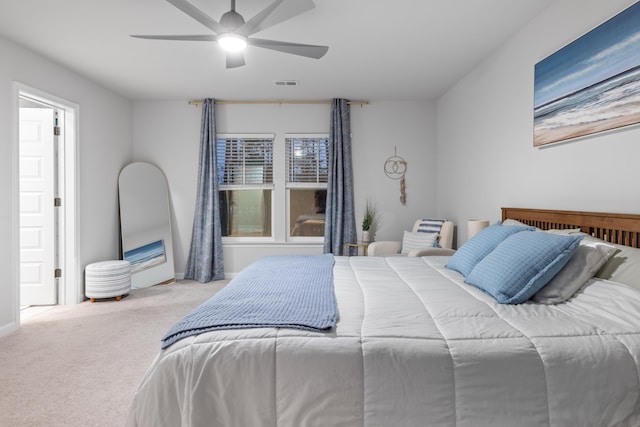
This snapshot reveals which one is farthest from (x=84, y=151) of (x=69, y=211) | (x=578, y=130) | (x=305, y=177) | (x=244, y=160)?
(x=578, y=130)

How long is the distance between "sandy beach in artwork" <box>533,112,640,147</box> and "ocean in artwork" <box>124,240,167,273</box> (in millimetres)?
4646

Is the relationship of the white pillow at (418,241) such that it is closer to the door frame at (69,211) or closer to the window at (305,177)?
the window at (305,177)

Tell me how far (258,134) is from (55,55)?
2475 mm

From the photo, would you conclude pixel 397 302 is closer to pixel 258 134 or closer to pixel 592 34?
pixel 592 34

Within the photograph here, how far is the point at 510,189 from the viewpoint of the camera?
133 inches

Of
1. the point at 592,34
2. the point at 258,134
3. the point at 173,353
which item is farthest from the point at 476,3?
the point at 258,134

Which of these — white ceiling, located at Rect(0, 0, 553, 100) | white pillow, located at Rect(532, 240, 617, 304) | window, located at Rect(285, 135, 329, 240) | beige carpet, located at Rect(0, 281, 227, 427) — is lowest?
beige carpet, located at Rect(0, 281, 227, 427)

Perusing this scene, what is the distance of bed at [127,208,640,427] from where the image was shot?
125 cm

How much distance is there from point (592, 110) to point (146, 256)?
5.04 metres

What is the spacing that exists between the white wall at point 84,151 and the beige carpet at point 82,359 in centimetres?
48

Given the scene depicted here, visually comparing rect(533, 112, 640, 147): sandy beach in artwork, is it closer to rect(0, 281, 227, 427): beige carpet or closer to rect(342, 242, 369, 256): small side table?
rect(342, 242, 369, 256): small side table

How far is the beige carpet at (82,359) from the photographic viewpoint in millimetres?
2080

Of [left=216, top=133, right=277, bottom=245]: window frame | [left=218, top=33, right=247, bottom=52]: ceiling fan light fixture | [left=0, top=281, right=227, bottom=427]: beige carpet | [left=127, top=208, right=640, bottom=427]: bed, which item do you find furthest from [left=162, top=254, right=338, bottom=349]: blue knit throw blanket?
[left=216, top=133, right=277, bottom=245]: window frame

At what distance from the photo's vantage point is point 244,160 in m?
5.52
